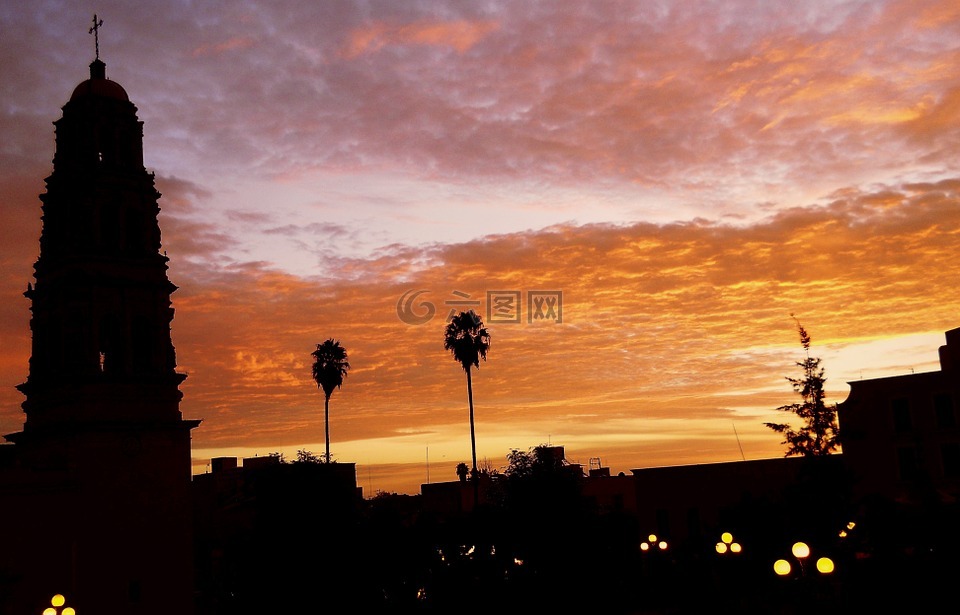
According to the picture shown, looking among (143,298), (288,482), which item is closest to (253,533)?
(288,482)

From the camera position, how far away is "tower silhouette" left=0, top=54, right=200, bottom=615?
42.0m

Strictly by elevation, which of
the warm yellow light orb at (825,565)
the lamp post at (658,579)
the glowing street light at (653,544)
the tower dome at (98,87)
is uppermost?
the tower dome at (98,87)

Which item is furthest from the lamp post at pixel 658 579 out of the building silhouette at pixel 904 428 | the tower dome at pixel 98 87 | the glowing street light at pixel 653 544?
the tower dome at pixel 98 87

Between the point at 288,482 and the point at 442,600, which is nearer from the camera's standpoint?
the point at 288,482

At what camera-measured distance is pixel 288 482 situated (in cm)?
3575

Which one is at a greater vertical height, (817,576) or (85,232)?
(85,232)

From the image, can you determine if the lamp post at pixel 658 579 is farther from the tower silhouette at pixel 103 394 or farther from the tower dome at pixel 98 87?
the tower dome at pixel 98 87

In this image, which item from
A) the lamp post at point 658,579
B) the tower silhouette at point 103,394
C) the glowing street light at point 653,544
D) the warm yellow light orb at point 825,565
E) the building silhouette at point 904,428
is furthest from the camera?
the building silhouette at point 904,428

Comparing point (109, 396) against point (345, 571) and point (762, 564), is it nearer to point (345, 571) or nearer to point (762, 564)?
point (345, 571)

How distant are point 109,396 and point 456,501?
61.3m

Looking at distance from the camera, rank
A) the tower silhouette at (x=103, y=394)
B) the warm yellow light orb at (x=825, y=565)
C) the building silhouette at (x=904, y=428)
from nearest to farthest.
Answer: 1. the warm yellow light orb at (x=825, y=565)
2. the tower silhouette at (x=103, y=394)
3. the building silhouette at (x=904, y=428)

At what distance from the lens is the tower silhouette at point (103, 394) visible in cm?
4197

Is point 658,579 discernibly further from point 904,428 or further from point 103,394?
point 103,394

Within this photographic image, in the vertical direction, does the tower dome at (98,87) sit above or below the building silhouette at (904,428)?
above
